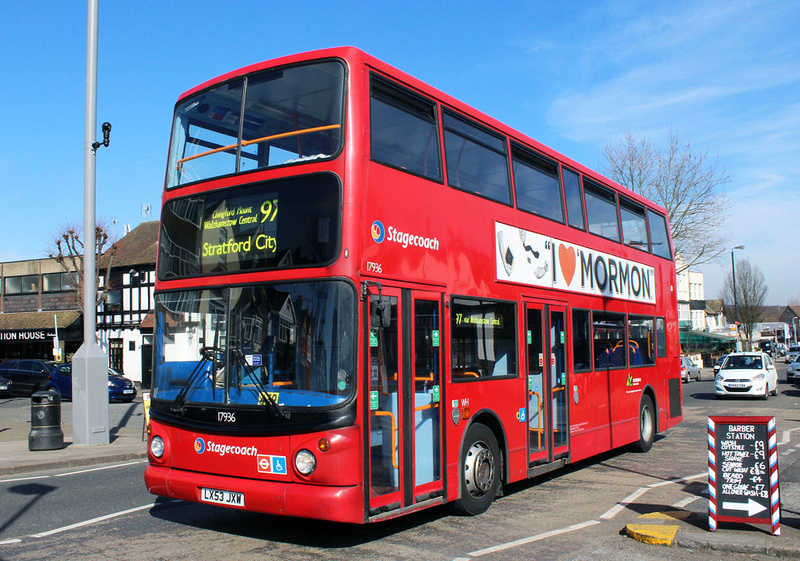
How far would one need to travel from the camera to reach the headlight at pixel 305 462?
6.05 m

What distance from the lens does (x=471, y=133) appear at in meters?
8.69

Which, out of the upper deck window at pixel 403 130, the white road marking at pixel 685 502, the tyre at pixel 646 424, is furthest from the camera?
the tyre at pixel 646 424

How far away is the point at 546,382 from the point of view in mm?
9805

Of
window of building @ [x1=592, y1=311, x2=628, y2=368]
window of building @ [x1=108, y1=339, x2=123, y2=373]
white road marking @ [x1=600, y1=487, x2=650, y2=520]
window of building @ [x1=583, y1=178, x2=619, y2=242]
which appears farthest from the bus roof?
window of building @ [x1=108, y1=339, x2=123, y2=373]

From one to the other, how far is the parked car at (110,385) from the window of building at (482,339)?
2578 cm

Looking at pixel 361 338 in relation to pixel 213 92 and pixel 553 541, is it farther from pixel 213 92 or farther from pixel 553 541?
pixel 213 92

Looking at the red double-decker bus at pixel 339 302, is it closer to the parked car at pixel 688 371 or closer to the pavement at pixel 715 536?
the pavement at pixel 715 536

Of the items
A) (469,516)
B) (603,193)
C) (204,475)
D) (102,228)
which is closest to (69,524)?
(204,475)

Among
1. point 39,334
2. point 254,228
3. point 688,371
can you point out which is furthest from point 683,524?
point 39,334

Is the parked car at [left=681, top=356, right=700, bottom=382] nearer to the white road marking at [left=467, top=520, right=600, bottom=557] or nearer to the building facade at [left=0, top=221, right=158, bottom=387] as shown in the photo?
the building facade at [left=0, top=221, right=158, bottom=387]

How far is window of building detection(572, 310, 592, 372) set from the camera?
10.7m

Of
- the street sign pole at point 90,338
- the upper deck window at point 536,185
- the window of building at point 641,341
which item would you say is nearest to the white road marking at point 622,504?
the window of building at point 641,341

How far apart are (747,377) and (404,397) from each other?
933 inches

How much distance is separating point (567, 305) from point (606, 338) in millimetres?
1690
